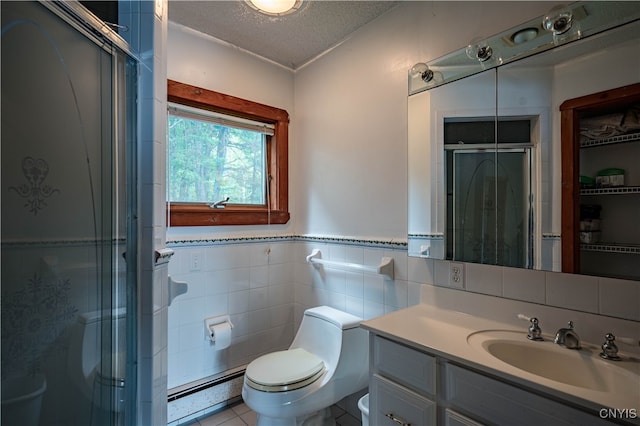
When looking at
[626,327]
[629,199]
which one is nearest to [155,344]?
[626,327]

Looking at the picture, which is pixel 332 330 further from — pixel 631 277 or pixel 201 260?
pixel 631 277

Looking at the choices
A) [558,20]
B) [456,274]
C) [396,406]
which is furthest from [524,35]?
[396,406]

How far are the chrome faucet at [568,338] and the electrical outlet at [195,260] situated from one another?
5.86 feet

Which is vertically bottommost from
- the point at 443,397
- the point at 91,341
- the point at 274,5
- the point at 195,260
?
the point at 443,397

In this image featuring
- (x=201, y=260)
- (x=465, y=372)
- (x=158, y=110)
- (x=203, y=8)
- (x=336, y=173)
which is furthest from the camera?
(x=336, y=173)

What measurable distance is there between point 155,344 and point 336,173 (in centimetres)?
139

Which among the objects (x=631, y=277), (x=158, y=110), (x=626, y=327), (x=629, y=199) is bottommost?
(x=626, y=327)

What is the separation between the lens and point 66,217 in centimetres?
85

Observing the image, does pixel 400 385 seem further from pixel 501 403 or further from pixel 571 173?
pixel 571 173

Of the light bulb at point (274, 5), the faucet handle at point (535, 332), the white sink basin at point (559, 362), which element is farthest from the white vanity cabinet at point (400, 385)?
the light bulb at point (274, 5)

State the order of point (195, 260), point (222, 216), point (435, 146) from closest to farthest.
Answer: point (435, 146), point (195, 260), point (222, 216)

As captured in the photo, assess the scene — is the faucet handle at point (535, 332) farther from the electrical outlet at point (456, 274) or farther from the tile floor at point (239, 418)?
the tile floor at point (239, 418)

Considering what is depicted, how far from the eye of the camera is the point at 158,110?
→ 117cm

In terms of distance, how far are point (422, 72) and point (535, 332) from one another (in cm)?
125
